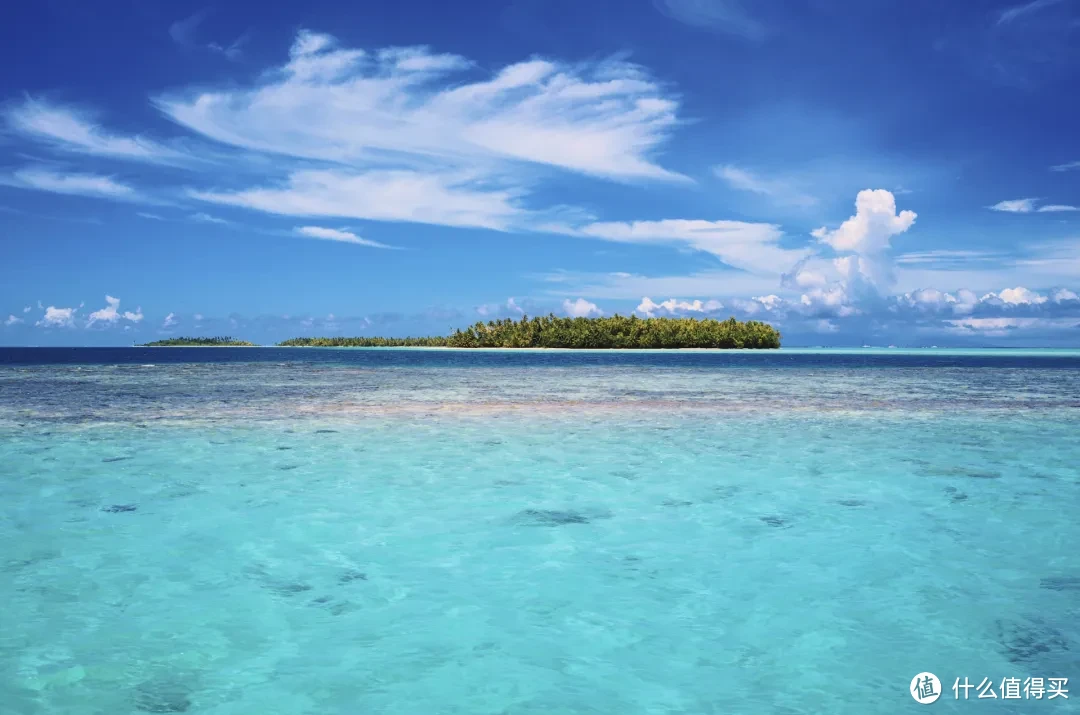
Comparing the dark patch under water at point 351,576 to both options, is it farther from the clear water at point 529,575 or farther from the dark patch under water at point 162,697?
the dark patch under water at point 162,697

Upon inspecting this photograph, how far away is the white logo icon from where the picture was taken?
482 cm

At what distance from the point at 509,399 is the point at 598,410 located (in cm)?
561

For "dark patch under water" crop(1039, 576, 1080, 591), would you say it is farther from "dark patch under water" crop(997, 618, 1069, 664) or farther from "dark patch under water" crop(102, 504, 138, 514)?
"dark patch under water" crop(102, 504, 138, 514)

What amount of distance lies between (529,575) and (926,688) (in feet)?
11.6

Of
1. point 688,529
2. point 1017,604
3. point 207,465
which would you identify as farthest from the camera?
point 207,465

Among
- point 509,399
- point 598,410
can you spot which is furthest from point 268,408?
point 598,410

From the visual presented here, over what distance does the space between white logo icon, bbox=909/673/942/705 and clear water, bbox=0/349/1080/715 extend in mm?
67

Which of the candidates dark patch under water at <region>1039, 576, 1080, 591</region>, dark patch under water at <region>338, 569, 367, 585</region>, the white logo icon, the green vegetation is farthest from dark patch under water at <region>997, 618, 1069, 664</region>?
the green vegetation

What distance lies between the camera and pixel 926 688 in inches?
195

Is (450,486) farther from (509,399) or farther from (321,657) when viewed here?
(509,399)

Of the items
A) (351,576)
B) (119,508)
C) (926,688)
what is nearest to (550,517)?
(351,576)

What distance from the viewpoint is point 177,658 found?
526cm

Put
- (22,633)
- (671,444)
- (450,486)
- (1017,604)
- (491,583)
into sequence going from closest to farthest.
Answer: (22,633)
(1017,604)
(491,583)
(450,486)
(671,444)

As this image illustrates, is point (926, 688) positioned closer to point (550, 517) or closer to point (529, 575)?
point (529, 575)
